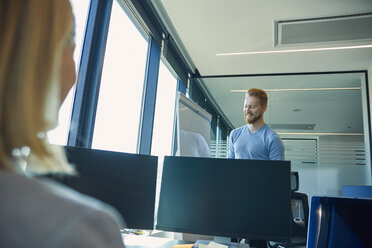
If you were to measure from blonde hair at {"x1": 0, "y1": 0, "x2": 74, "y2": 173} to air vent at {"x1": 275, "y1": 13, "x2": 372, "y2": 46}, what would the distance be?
10.4ft

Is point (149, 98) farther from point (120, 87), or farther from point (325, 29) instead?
point (325, 29)

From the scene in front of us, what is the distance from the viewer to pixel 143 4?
297 cm

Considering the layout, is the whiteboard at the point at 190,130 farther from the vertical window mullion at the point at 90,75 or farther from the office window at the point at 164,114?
the office window at the point at 164,114

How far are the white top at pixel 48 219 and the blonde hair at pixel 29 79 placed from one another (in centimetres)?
7

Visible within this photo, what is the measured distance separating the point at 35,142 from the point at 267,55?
3.92 meters

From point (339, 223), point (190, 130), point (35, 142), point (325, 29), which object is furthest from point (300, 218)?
point (35, 142)

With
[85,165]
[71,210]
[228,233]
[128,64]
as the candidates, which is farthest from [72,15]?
[128,64]

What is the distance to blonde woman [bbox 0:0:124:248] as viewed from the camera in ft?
0.94

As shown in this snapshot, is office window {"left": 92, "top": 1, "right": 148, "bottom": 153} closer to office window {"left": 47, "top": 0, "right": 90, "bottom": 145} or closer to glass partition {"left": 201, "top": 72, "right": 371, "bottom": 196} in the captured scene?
office window {"left": 47, "top": 0, "right": 90, "bottom": 145}

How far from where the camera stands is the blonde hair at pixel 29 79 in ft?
1.23

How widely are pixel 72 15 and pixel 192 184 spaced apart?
0.95 m

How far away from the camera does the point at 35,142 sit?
40 cm

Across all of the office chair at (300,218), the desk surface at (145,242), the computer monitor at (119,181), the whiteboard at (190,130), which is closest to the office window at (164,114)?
the whiteboard at (190,130)

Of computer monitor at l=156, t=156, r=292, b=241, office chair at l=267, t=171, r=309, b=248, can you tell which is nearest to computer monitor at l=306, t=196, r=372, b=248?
computer monitor at l=156, t=156, r=292, b=241
